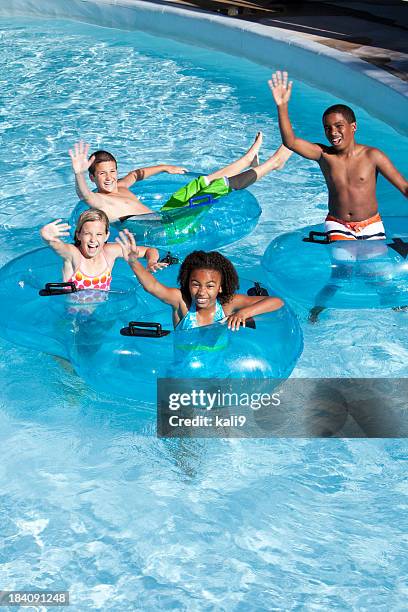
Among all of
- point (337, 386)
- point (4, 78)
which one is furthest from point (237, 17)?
point (337, 386)

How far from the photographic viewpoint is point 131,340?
4.42 meters

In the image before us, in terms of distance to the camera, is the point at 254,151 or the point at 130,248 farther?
the point at 254,151

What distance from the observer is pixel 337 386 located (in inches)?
189

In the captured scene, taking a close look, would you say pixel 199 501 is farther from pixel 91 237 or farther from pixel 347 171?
pixel 347 171

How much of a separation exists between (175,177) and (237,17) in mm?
5158

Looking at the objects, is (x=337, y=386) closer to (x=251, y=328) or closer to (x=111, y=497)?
(x=251, y=328)

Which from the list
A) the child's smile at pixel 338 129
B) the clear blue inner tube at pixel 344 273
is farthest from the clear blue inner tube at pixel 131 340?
the child's smile at pixel 338 129

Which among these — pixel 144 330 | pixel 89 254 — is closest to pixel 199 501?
pixel 144 330

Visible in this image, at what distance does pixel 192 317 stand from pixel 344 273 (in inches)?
45.3

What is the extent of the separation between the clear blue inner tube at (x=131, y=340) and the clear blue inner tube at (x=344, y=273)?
1.47 feet

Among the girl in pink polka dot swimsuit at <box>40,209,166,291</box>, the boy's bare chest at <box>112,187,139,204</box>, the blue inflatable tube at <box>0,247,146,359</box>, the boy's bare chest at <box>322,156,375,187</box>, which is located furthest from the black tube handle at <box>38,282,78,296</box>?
the boy's bare chest at <box>322,156,375,187</box>

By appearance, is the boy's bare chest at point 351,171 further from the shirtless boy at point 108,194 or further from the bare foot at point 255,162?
the shirtless boy at point 108,194

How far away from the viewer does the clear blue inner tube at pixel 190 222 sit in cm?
586

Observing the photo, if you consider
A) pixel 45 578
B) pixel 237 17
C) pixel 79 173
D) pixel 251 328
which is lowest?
pixel 45 578
